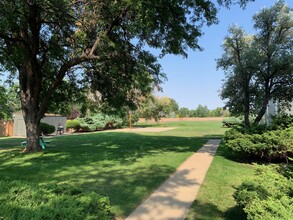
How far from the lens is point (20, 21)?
→ 1060 cm

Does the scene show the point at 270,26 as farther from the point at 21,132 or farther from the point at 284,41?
the point at 21,132

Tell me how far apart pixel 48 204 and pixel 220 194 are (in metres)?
3.68

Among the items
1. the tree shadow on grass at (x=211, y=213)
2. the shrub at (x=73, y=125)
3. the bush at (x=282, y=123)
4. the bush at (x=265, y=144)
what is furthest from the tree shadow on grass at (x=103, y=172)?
the shrub at (x=73, y=125)

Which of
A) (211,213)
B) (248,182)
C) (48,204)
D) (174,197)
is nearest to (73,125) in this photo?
(174,197)

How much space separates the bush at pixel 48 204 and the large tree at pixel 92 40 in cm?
628

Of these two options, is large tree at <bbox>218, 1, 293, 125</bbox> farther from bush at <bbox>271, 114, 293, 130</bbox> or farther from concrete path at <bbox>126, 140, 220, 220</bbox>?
concrete path at <bbox>126, 140, 220, 220</bbox>

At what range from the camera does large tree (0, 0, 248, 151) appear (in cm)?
984

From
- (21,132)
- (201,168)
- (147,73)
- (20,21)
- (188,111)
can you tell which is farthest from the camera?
(188,111)

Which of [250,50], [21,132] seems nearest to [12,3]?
[250,50]

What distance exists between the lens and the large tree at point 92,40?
9836 millimetres

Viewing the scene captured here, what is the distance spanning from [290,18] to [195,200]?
1217cm

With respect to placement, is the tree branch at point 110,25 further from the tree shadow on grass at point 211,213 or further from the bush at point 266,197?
the bush at point 266,197

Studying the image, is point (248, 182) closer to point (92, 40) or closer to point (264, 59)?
point (92, 40)

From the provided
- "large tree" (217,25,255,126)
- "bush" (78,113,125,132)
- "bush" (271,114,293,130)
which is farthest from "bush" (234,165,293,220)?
"bush" (78,113,125,132)
